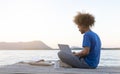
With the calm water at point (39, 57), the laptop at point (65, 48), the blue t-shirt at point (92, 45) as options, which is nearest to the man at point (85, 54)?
the blue t-shirt at point (92, 45)

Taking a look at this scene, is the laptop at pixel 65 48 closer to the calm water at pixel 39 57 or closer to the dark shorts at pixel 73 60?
the dark shorts at pixel 73 60

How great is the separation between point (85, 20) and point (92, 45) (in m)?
0.55

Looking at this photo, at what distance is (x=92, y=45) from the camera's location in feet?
28.1

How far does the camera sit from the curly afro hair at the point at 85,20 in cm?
870

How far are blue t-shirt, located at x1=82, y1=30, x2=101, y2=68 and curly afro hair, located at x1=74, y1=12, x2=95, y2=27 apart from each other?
22cm

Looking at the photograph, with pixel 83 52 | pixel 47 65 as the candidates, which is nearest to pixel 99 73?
pixel 83 52

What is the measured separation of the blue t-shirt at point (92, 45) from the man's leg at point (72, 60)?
108 mm

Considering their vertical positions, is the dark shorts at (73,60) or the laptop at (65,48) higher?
the laptop at (65,48)

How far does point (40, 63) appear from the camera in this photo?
31.6 feet

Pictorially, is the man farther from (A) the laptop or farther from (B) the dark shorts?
(A) the laptop

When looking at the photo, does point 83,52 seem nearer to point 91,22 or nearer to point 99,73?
point 91,22

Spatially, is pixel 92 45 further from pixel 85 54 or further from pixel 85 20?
pixel 85 20

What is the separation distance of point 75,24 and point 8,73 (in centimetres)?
217

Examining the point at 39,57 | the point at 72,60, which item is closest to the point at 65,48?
the point at 72,60
